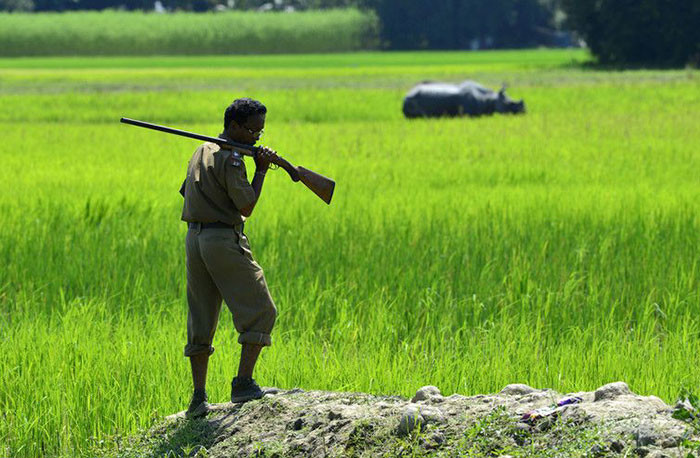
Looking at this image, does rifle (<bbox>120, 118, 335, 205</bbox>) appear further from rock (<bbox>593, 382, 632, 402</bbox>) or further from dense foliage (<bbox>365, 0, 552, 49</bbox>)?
dense foliage (<bbox>365, 0, 552, 49</bbox>)

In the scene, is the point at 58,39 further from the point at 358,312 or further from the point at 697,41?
the point at 358,312

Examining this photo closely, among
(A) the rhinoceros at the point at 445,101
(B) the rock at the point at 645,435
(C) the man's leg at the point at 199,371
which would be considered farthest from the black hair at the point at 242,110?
(A) the rhinoceros at the point at 445,101

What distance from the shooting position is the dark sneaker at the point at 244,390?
12.4ft

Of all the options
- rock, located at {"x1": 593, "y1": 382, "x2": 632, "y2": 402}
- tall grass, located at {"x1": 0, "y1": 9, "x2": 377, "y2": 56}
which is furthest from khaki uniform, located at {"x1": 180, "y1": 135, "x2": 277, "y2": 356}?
tall grass, located at {"x1": 0, "y1": 9, "x2": 377, "y2": 56}

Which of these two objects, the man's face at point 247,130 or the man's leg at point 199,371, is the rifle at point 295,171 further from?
the man's leg at point 199,371

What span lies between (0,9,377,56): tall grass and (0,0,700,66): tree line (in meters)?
2.86

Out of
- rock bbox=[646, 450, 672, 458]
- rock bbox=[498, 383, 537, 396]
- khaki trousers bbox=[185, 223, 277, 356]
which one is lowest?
rock bbox=[498, 383, 537, 396]

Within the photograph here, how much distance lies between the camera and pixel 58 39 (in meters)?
61.9

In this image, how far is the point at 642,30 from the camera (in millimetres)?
43062

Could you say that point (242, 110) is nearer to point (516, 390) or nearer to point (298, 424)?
point (298, 424)

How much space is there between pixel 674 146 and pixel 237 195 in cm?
1004

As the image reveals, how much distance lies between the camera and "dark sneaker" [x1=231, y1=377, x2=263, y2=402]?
3.78 metres

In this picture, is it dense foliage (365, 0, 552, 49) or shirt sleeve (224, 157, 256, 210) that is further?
dense foliage (365, 0, 552, 49)

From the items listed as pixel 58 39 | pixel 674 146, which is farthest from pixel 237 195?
pixel 58 39
